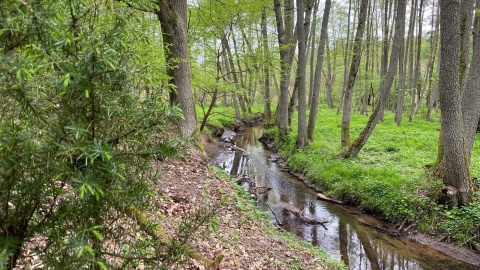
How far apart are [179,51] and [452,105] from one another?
670 cm

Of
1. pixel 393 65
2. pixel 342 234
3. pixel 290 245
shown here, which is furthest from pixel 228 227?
pixel 393 65

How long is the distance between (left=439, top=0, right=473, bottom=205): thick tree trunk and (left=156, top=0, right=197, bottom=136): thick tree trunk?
19.7 feet

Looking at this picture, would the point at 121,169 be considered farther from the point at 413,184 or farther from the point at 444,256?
the point at 413,184

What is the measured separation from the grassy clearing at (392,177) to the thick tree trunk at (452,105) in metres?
0.52

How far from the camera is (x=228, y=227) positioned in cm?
541

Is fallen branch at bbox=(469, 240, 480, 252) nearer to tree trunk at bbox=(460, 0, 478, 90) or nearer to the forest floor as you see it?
the forest floor

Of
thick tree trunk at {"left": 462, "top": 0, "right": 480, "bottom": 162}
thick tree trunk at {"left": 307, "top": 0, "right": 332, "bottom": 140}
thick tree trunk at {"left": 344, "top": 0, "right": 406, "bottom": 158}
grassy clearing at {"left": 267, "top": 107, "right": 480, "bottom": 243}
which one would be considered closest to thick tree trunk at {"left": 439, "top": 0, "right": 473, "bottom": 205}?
grassy clearing at {"left": 267, "top": 107, "right": 480, "bottom": 243}

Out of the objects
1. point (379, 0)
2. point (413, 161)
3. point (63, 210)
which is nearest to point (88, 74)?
point (63, 210)

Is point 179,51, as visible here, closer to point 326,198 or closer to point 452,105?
point 326,198

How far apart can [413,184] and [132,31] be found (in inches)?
361

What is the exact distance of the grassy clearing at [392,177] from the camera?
24.9 ft

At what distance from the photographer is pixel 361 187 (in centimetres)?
960

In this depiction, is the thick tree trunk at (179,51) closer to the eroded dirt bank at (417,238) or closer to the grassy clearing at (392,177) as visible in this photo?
the eroded dirt bank at (417,238)

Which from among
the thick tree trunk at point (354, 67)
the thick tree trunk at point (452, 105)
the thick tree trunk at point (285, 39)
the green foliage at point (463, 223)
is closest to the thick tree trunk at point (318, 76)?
the thick tree trunk at point (285, 39)
